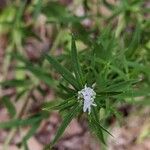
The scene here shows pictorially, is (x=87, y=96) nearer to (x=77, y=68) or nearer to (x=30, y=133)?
(x=77, y=68)

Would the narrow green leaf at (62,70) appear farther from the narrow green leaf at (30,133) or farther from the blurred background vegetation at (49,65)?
the narrow green leaf at (30,133)

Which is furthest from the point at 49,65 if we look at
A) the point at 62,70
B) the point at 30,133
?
the point at 62,70

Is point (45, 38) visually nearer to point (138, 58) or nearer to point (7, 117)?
point (7, 117)

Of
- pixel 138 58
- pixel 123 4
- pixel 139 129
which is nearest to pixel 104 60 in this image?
pixel 138 58

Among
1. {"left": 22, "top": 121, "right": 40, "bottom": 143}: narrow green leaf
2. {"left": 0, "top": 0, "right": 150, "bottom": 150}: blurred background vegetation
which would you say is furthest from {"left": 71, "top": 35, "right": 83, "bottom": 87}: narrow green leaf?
{"left": 22, "top": 121, "right": 40, "bottom": 143}: narrow green leaf

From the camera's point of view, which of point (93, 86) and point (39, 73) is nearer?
point (93, 86)

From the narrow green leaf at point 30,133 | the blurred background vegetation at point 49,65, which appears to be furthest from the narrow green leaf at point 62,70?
the narrow green leaf at point 30,133
